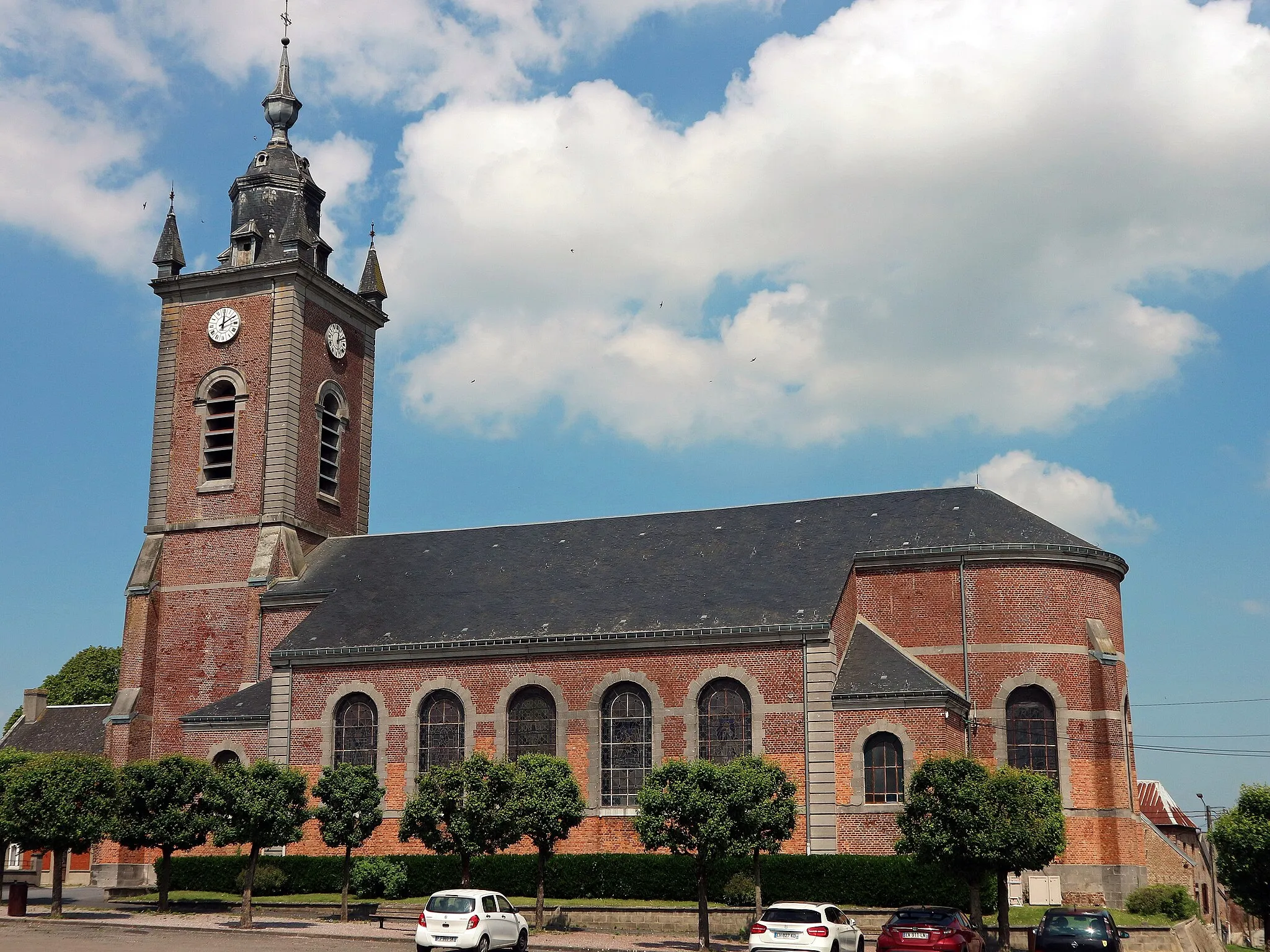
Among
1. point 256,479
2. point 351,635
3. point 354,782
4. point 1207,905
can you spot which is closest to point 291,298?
point 256,479

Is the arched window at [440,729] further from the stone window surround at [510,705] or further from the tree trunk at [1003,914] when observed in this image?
the tree trunk at [1003,914]

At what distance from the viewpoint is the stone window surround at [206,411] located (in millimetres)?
47344

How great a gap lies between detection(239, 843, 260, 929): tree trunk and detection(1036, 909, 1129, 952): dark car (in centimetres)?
1788

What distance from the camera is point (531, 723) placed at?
38406 mm

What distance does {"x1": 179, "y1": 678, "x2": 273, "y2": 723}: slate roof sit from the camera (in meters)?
41.2

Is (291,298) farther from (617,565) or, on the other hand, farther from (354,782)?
(354,782)

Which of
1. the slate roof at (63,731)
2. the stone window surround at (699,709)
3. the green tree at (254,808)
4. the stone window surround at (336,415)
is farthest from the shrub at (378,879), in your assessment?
the slate roof at (63,731)

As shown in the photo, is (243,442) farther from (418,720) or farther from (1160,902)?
(1160,902)

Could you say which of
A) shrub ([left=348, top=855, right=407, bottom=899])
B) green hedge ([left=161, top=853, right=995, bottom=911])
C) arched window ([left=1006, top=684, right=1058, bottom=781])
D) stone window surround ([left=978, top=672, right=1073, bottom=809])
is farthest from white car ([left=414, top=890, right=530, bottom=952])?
arched window ([left=1006, top=684, right=1058, bottom=781])

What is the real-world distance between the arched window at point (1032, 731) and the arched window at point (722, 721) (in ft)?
24.4

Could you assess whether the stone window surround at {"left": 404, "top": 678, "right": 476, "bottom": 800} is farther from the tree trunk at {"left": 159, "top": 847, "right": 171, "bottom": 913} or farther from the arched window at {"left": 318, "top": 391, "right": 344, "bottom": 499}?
the arched window at {"left": 318, "top": 391, "right": 344, "bottom": 499}

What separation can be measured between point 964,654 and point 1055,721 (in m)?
3.00

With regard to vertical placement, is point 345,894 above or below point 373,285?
below

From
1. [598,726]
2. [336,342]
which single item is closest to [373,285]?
[336,342]
